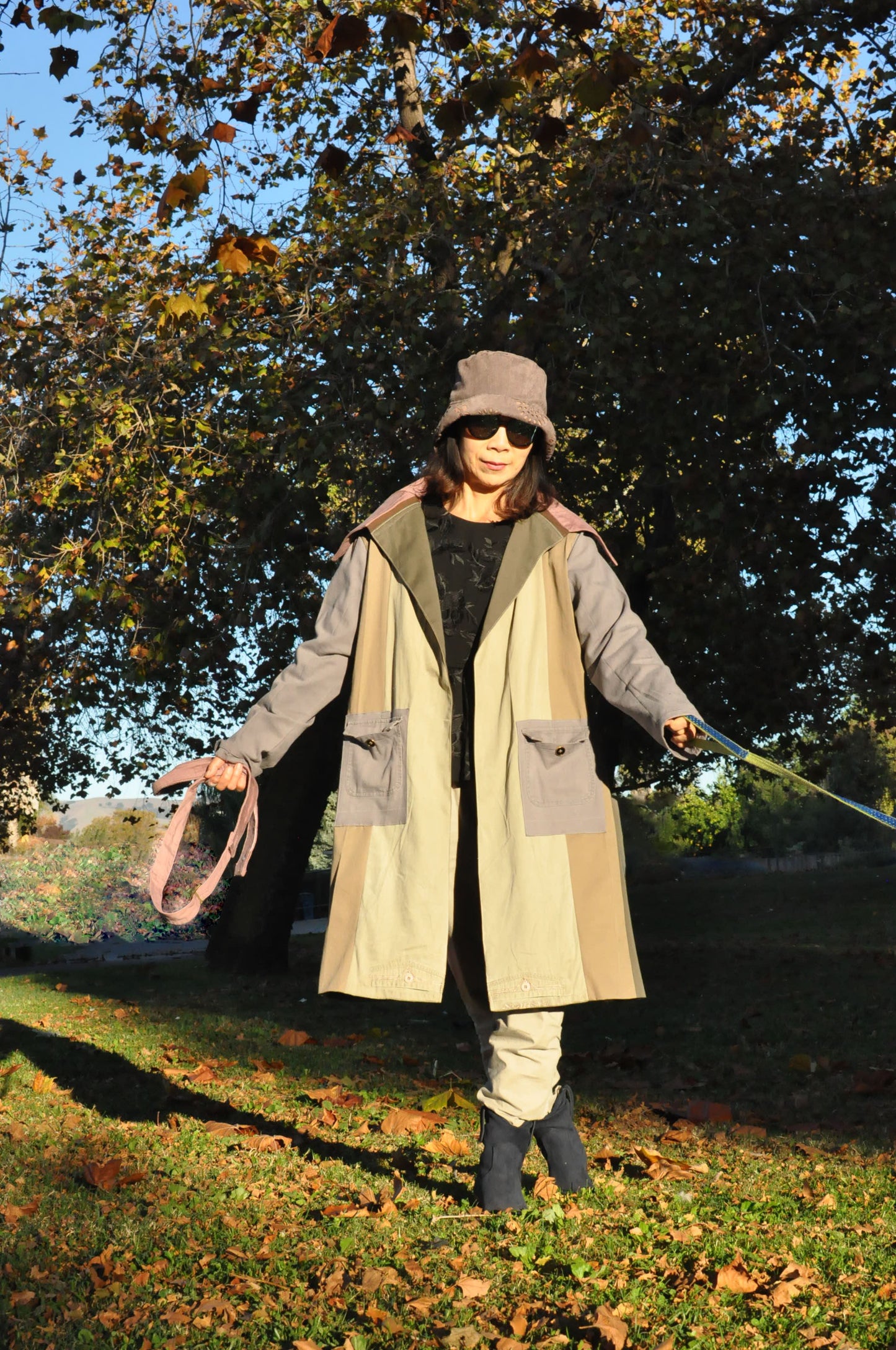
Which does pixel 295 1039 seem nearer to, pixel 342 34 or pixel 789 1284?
pixel 789 1284

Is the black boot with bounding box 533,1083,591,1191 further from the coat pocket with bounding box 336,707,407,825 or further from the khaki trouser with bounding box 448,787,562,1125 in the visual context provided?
the coat pocket with bounding box 336,707,407,825

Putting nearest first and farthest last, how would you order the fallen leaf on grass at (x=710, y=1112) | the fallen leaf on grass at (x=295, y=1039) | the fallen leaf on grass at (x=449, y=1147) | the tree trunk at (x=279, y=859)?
the fallen leaf on grass at (x=449, y=1147) → the fallen leaf on grass at (x=710, y=1112) → the fallen leaf on grass at (x=295, y=1039) → the tree trunk at (x=279, y=859)

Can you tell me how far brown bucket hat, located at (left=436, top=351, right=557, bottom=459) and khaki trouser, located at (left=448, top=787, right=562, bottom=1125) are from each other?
1.18m

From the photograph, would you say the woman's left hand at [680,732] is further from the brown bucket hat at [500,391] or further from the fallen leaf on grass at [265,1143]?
the fallen leaf on grass at [265,1143]

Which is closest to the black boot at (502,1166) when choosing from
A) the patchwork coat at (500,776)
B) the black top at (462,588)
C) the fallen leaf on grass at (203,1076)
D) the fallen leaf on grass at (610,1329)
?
the patchwork coat at (500,776)

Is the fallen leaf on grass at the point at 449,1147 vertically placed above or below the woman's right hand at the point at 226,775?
below

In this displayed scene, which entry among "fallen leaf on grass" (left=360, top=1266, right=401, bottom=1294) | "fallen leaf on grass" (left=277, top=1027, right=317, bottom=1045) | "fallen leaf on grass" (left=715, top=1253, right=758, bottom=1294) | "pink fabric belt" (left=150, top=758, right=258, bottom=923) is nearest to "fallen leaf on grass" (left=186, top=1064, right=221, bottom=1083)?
"fallen leaf on grass" (left=277, top=1027, right=317, bottom=1045)

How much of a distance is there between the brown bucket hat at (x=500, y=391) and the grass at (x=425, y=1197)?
242 centimetres

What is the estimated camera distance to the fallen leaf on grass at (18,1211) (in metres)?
4.02

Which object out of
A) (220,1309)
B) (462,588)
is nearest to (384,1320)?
(220,1309)

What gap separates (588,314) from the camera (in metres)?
10.3

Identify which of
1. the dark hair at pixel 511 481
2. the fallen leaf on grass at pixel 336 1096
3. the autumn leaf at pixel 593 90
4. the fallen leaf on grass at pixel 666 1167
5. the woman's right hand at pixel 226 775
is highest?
the autumn leaf at pixel 593 90

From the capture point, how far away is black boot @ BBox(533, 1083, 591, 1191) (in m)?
4.09

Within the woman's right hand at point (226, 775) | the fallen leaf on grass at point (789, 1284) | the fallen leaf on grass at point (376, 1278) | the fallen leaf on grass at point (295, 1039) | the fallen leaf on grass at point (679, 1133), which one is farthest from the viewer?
the fallen leaf on grass at point (295, 1039)
